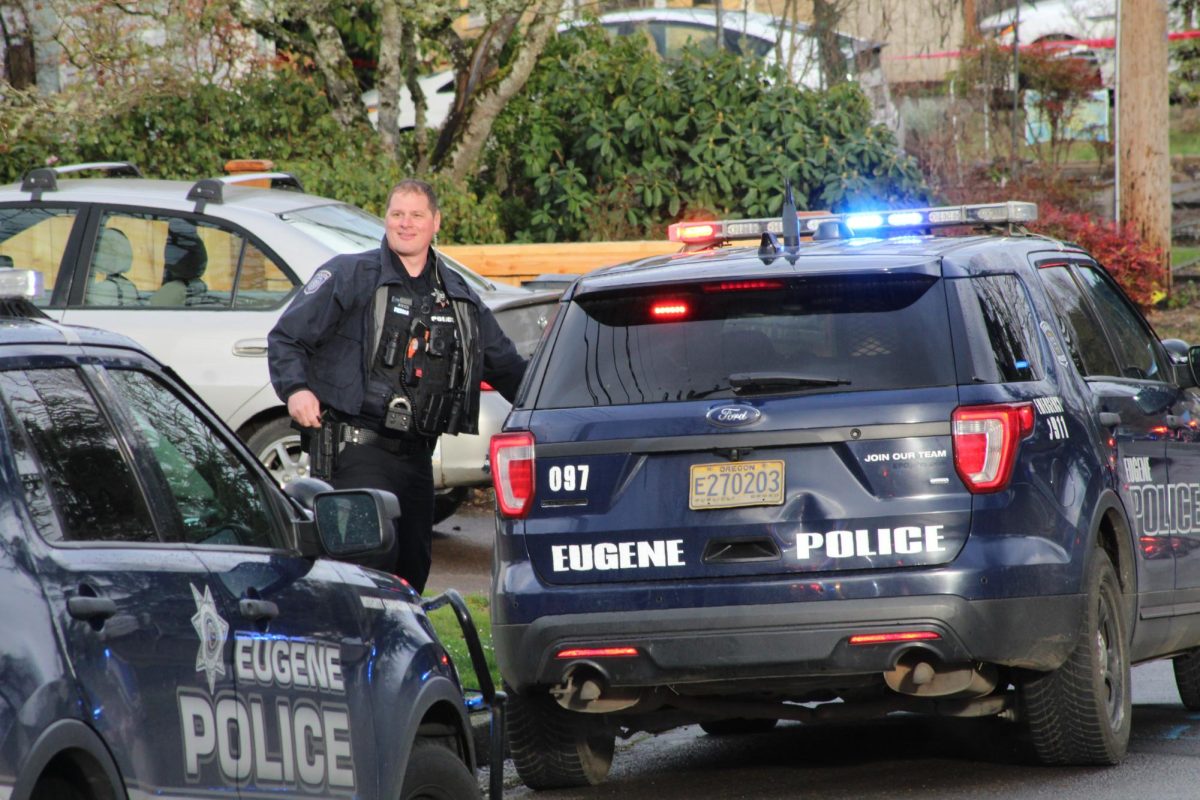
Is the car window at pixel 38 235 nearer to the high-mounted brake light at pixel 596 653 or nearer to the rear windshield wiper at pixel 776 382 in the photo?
the high-mounted brake light at pixel 596 653

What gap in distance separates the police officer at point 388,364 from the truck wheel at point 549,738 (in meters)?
0.79

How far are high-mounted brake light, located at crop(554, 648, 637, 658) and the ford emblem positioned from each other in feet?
2.31

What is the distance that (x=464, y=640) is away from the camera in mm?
7926

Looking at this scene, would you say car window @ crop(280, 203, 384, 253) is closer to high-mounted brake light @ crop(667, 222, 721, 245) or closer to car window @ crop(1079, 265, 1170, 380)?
high-mounted brake light @ crop(667, 222, 721, 245)

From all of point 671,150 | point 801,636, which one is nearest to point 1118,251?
point 671,150

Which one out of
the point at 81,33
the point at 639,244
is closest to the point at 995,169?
the point at 639,244

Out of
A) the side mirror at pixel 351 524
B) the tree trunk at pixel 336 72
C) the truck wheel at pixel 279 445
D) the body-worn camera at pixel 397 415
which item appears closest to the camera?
the side mirror at pixel 351 524

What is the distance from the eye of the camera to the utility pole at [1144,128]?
20109 millimetres

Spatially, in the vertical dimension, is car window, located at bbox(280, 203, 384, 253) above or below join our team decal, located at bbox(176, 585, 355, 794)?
above

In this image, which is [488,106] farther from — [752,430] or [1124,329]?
[752,430]

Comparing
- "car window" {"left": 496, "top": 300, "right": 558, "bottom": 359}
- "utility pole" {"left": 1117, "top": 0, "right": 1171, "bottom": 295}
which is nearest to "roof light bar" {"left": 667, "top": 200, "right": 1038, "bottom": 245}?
"car window" {"left": 496, "top": 300, "right": 558, "bottom": 359}

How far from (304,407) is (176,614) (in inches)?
133

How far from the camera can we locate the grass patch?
7.85 m

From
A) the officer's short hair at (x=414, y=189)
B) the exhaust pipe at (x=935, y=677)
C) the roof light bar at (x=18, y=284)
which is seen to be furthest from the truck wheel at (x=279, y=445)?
the roof light bar at (x=18, y=284)
